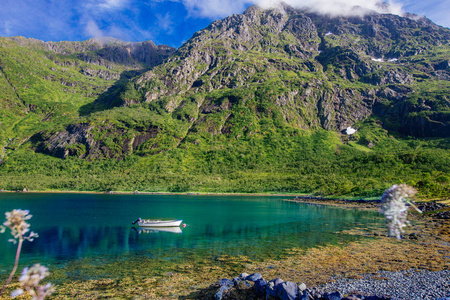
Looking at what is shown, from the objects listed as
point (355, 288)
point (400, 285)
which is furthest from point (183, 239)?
point (400, 285)

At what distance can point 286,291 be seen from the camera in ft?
62.2

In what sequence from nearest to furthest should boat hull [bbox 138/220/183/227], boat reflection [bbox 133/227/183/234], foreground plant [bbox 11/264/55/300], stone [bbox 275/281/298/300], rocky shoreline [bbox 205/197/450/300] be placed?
1. foreground plant [bbox 11/264/55/300]
2. stone [bbox 275/281/298/300]
3. rocky shoreline [bbox 205/197/450/300]
4. boat reflection [bbox 133/227/183/234]
5. boat hull [bbox 138/220/183/227]

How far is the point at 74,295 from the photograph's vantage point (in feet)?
72.5

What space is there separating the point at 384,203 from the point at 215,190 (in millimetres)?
182277

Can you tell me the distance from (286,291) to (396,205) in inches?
520

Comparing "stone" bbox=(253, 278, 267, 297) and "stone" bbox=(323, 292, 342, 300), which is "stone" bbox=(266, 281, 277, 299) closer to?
"stone" bbox=(253, 278, 267, 297)

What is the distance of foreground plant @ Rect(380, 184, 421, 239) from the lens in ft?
26.2

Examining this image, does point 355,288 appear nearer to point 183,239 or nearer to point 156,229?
point 183,239

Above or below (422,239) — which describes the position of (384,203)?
above

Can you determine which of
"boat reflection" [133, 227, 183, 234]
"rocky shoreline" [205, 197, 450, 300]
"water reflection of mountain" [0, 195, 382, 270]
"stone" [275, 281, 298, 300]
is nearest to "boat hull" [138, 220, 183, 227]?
"boat reflection" [133, 227, 183, 234]

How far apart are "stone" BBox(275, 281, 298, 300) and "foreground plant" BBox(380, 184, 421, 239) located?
12806mm

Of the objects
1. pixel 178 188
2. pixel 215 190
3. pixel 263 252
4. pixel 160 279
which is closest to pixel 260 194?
pixel 215 190

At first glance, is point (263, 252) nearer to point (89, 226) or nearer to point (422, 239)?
point (422, 239)

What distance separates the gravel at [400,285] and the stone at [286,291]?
3874mm
